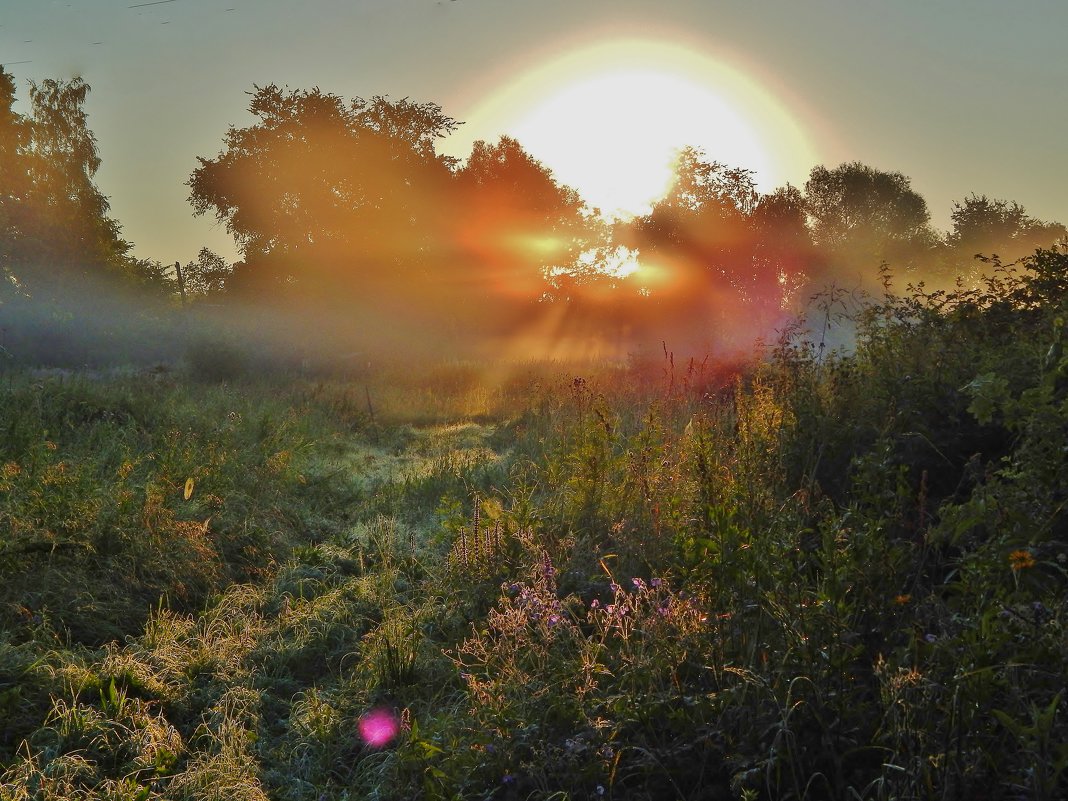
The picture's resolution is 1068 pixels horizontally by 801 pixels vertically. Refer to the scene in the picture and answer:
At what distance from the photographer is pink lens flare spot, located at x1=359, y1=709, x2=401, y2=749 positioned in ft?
10.3

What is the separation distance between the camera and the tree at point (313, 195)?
109 feet

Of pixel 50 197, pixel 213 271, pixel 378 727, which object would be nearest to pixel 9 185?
pixel 50 197

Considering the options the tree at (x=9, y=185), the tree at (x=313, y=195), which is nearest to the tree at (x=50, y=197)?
the tree at (x=9, y=185)

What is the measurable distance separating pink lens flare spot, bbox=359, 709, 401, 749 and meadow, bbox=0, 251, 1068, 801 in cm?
2

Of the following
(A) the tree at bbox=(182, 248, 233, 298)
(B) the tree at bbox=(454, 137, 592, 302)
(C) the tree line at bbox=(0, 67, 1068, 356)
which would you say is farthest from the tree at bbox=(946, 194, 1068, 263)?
(A) the tree at bbox=(182, 248, 233, 298)

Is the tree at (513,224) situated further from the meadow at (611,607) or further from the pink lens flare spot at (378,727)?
the pink lens flare spot at (378,727)

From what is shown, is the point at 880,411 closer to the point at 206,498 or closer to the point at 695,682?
the point at 695,682

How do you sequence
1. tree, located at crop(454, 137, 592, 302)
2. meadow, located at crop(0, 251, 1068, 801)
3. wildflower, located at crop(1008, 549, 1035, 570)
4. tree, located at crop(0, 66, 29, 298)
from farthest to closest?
tree, located at crop(454, 137, 592, 302) < tree, located at crop(0, 66, 29, 298) < meadow, located at crop(0, 251, 1068, 801) < wildflower, located at crop(1008, 549, 1035, 570)

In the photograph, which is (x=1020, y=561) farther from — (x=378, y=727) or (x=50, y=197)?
(x=50, y=197)

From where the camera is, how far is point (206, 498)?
5.74m

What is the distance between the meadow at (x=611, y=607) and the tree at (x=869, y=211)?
4285 cm

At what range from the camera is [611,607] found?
302 centimetres

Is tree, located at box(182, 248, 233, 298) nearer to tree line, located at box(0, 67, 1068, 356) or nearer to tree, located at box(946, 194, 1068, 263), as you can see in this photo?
tree line, located at box(0, 67, 1068, 356)

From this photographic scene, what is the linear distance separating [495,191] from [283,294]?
479 inches
